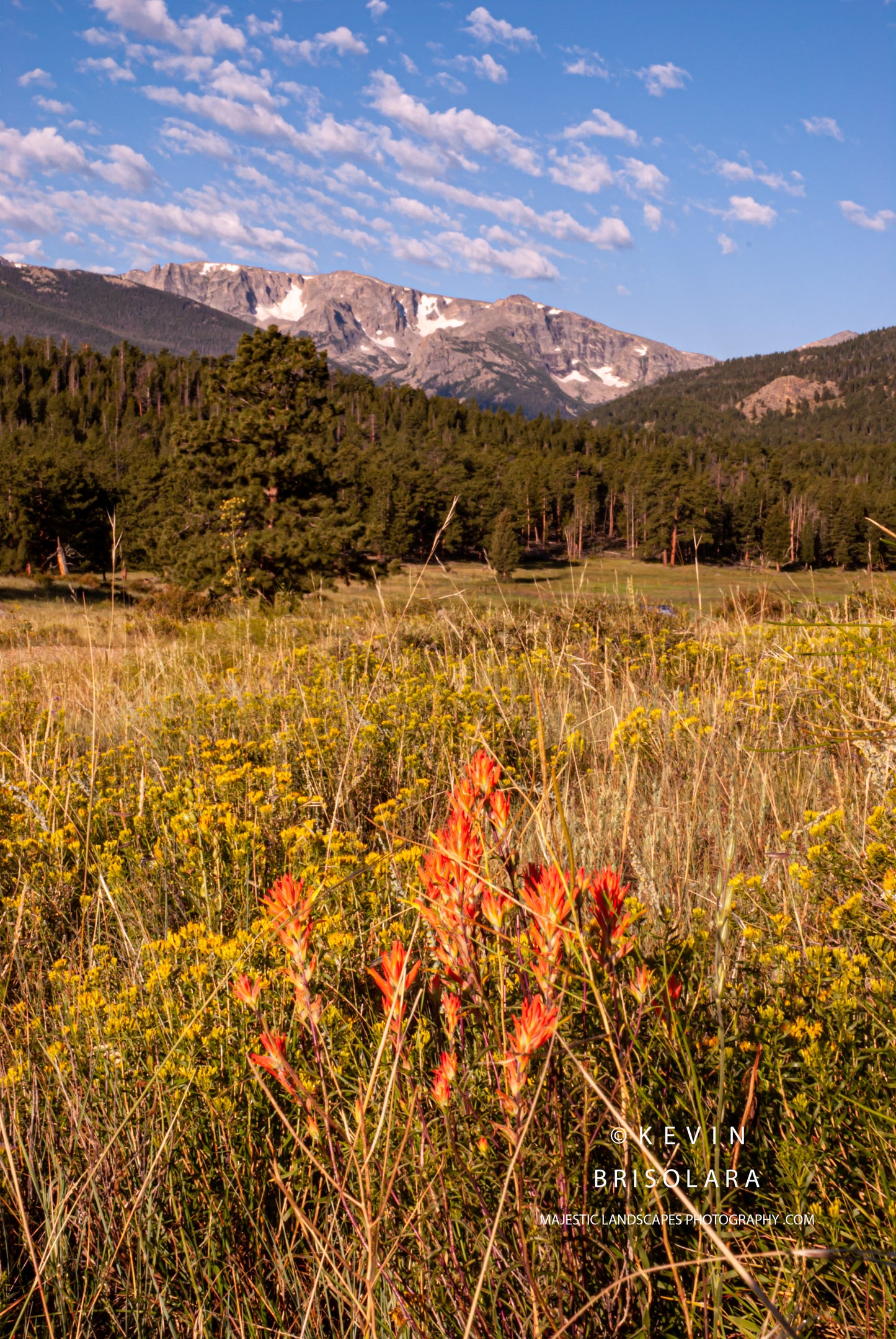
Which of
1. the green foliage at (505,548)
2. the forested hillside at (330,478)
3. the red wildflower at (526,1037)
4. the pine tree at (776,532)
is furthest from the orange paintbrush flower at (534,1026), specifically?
the pine tree at (776,532)

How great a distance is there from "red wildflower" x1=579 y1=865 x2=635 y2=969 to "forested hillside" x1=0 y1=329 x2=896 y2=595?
1122mm

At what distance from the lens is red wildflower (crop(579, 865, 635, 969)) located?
87cm

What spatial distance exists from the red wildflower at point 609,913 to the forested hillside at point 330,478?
1122 mm

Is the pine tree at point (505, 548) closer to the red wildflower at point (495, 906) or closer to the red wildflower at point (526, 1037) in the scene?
the red wildflower at point (495, 906)

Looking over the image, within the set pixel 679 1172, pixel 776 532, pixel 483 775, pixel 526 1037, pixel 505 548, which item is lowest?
pixel 679 1172

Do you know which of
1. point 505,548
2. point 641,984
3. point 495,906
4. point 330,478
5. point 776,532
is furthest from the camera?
point 776,532

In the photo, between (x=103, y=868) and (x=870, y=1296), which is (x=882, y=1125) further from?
(x=103, y=868)

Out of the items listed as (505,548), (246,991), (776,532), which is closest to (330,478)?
(246,991)

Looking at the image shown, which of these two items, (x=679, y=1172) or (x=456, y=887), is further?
(x=679, y=1172)

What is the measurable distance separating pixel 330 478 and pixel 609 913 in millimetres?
23050

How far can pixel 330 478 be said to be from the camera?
2277cm

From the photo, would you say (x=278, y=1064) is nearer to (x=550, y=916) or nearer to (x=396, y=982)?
(x=396, y=982)

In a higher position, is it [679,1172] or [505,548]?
[505,548]

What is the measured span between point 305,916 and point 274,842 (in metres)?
1.62
